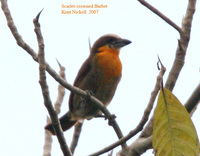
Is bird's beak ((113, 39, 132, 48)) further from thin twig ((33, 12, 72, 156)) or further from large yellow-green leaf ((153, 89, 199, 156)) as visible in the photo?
large yellow-green leaf ((153, 89, 199, 156))

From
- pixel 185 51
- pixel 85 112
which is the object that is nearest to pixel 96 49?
pixel 85 112

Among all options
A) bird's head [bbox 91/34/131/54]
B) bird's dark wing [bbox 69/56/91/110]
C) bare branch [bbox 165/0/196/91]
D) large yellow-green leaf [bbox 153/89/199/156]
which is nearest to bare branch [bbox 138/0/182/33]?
bare branch [bbox 165/0/196/91]

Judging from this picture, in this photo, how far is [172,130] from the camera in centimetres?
190

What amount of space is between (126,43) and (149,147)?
2383 millimetres

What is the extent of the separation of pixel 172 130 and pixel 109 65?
275 cm

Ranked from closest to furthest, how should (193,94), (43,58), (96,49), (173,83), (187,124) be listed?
(187,124), (43,58), (193,94), (173,83), (96,49)

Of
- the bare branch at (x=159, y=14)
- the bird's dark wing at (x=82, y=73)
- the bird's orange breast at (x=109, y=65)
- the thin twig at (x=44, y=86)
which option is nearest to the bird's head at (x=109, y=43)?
the bird's orange breast at (x=109, y=65)

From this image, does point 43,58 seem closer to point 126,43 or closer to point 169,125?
point 169,125

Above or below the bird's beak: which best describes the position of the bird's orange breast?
below

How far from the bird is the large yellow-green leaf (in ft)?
7.95

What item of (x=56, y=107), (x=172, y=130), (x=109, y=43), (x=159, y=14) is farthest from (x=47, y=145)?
(x=109, y=43)

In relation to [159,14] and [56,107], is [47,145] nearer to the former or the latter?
[56,107]

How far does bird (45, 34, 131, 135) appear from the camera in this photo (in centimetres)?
452

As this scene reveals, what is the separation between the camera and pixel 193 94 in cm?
267
